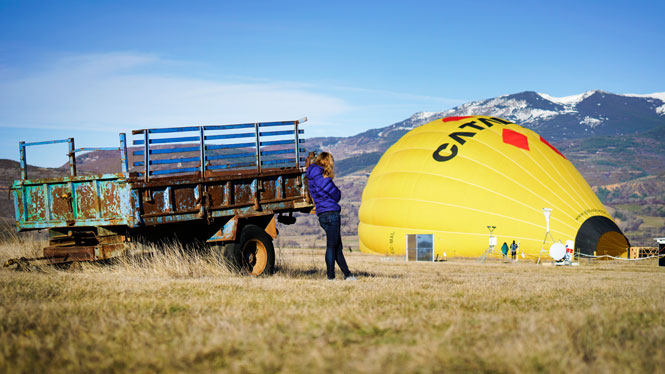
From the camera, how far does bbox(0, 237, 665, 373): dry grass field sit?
14.7 ft

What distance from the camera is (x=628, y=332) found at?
5.74 metres

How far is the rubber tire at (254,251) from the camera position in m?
11.3

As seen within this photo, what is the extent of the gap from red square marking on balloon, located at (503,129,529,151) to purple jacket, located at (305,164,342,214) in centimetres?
1550

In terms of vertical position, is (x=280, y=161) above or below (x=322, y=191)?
above

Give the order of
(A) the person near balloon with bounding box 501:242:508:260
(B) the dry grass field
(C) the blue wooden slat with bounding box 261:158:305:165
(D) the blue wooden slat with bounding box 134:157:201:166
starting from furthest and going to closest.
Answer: (A) the person near balloon with bounding box 501:242:508:260 → (C) the blue wooden slat with bounding box 261:158:305:165 → (D) the blue wooden slat with bounding box 134:157:201:166 → (B) the dry grass field

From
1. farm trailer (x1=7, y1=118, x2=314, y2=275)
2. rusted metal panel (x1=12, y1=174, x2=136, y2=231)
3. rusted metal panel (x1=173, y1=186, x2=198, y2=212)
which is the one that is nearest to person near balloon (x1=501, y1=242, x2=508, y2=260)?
farm trailer (x1=7, y1=118, x2=314, y2=275)

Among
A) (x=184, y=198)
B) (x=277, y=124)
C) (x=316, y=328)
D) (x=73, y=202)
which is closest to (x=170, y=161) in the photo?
(x=184, y=198)

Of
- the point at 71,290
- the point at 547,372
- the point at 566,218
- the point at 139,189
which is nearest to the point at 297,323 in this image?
the point at 547,372

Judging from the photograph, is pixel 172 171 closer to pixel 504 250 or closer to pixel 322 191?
pixel 322 191

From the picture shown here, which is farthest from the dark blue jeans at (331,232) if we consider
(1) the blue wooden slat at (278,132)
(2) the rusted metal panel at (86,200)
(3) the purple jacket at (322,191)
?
(2) the rusted metal panel at (86,200)

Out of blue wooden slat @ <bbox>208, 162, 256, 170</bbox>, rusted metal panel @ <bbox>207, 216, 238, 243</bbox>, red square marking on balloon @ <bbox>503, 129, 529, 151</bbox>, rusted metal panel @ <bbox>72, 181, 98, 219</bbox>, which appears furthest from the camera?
red square marking on balloon @ <bbox>503, 129, 529, 151</bbox>

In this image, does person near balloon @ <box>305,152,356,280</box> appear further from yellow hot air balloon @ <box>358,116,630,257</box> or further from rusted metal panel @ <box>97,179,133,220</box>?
yellow hot air balloon @ <box>358,116,630,257</box>

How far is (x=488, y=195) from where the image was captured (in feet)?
77.5

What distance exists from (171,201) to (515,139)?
56.1 ft
